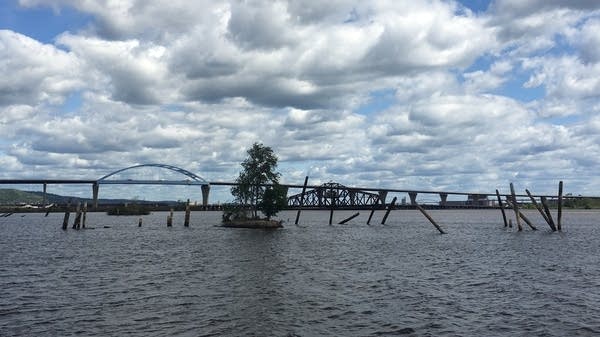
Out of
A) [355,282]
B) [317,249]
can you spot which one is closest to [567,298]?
[355,282]

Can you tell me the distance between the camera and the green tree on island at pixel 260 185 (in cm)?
11275

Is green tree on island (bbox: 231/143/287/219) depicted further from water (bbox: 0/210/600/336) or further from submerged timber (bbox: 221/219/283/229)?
water (bbox: 0/210/600/336)

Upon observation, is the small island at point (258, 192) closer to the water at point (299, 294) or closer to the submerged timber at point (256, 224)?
the submerged timber at point (256, 224)

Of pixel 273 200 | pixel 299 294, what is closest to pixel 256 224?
pixel 273 200

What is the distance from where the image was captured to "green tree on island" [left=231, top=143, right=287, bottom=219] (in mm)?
112750

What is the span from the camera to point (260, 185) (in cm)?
11519

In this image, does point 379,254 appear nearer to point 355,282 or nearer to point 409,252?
point 409,252

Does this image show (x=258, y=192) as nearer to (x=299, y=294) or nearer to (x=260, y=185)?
(x=260, y=185)

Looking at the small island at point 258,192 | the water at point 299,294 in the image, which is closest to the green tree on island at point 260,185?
the small island at point 258,192

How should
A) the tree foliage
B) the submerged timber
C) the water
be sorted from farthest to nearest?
the tree foliage, the submerged timber, the water

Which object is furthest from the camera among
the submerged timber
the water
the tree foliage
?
the tree foliage

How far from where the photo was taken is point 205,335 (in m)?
23.6

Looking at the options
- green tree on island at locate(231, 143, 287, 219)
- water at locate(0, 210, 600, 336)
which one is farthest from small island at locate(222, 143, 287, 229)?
water at locate(0, 210, 600, 336)

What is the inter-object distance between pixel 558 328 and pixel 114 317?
21294 millimetres
